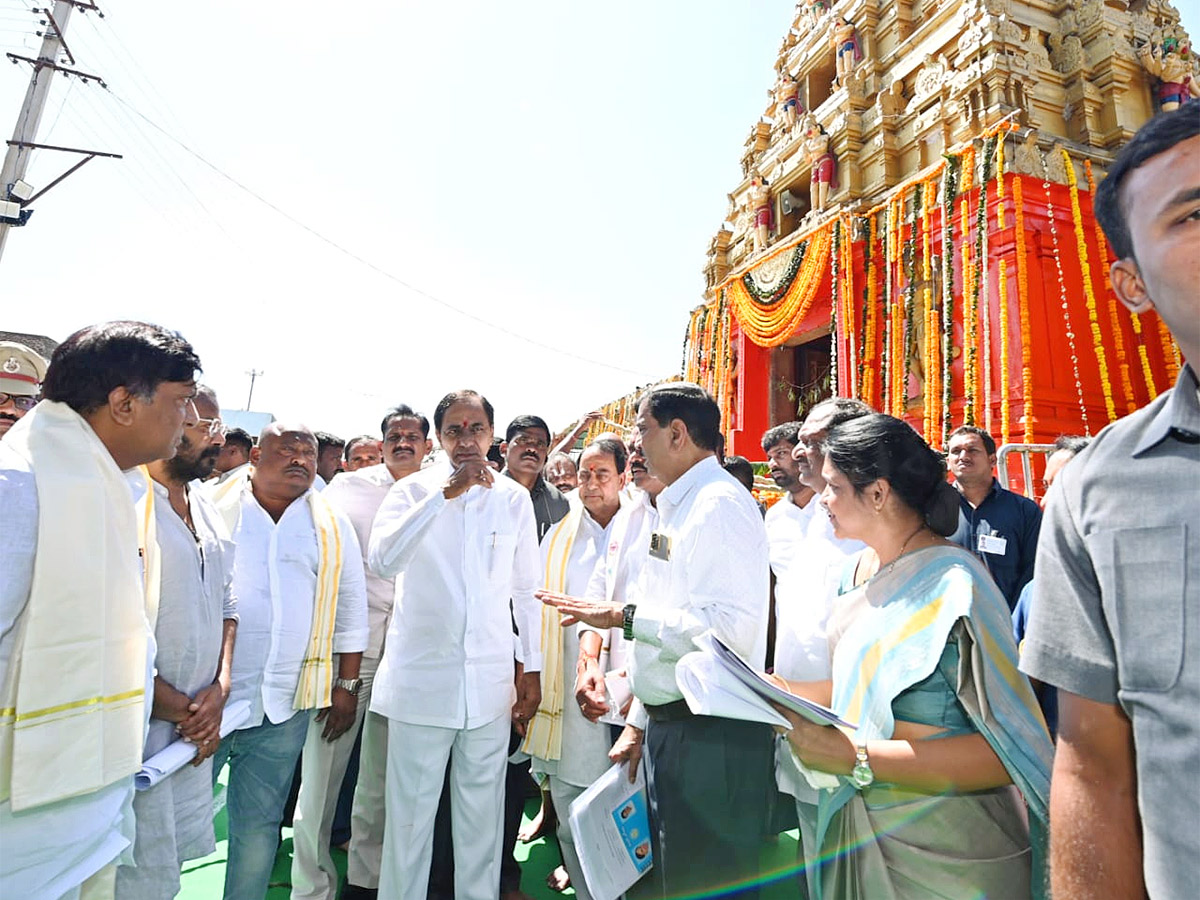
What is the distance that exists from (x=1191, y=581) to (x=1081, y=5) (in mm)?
14173

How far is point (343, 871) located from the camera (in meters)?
3.22

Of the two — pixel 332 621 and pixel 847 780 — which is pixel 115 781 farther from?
pixel 847 780

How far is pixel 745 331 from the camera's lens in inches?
518

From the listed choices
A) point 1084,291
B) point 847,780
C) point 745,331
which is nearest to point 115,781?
point 847,780

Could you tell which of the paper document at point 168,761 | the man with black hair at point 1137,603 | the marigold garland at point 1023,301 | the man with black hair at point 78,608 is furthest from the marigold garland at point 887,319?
the man with black hair at point 78,608

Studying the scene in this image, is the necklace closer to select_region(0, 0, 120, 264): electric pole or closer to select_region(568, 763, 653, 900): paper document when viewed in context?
select_region(568, 763, 653, 900): paper document

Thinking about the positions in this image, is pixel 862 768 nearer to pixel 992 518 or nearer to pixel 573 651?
pixel 573 651

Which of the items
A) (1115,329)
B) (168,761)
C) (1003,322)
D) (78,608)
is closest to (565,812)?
(168,761)

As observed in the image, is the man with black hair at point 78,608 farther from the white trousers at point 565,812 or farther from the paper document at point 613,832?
the white trousers at point 565,812

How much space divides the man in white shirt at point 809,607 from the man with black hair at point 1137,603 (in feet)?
3.98

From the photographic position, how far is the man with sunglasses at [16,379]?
2324mm

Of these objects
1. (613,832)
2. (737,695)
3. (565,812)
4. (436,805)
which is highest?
(737,695)

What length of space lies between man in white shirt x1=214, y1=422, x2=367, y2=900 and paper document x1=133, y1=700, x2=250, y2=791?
417 mm

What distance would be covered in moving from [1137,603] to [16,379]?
3311mm
